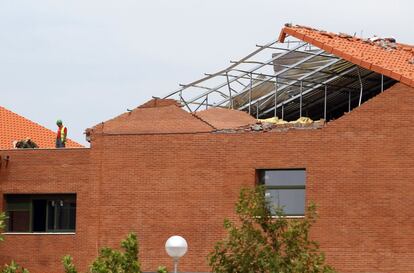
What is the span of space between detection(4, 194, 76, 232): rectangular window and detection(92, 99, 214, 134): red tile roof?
303 centimetres

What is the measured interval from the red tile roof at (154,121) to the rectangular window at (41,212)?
9.93ft

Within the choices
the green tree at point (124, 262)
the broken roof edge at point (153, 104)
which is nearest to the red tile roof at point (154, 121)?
the broken roof edge at point (153, 104)

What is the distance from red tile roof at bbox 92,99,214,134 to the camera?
48.7 meters

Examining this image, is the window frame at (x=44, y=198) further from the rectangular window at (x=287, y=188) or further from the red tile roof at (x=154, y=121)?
the rectangular window at (x=287, y=188)

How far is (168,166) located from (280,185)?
3988 millimetres

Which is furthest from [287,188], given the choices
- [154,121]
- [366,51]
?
[154,121]

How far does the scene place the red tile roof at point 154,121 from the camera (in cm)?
4866

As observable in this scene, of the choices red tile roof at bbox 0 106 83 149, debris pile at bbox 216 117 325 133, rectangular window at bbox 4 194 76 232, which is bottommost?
rectangular window at bbox 4 194 76 232

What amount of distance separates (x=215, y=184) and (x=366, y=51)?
6784 mm

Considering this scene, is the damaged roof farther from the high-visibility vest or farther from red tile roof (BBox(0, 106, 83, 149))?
red tile roof (BBox(0, 106, 83, 149))

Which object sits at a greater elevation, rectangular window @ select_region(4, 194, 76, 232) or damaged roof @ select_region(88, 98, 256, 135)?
damaged roof @ select_region(88, 98, 256, 135)

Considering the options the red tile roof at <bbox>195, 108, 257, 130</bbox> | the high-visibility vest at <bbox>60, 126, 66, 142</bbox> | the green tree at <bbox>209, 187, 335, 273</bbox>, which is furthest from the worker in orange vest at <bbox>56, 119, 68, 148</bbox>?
the green tree at <bbox>209, 187, 335, 273</bbox>

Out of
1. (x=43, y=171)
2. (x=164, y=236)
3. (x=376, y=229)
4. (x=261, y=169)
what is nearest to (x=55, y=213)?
(x=43, y=171)

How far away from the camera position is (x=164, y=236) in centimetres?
4784
